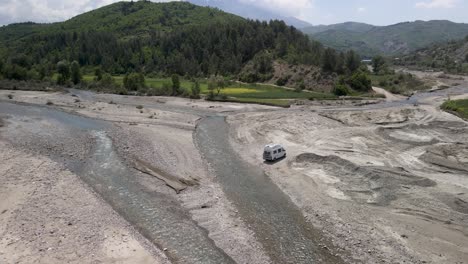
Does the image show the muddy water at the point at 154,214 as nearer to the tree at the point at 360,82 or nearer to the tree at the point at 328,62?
the tree at the point at 360,82

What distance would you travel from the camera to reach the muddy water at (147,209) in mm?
27891

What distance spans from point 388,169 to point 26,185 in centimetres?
3658

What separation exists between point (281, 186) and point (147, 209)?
44.9 feet

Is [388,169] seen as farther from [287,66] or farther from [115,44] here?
[115,44]

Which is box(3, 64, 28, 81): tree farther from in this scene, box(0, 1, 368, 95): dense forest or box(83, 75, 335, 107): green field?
box(83, 75, 335, 107): green field

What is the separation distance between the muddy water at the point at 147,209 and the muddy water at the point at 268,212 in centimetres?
411

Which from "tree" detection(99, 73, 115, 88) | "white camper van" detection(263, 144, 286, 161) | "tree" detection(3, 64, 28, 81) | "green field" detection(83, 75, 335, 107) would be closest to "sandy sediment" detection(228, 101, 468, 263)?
"white camper van" detection(263, 144, 286, 161)

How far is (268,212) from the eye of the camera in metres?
34.3

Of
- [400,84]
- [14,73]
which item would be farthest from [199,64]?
[400,84]

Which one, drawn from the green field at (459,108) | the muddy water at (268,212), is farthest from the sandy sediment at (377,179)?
the green field at (459,108)

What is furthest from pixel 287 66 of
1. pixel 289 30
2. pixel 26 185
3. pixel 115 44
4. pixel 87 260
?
pixel 87 260

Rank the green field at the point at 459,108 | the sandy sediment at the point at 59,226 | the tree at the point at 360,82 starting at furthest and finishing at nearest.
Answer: the tree at the point at 360,82
the green field at the point at 459,108
the sandy sediment at the point at 59,226

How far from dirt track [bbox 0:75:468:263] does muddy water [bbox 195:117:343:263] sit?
0.89 m

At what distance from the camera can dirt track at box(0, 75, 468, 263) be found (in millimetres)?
28000
